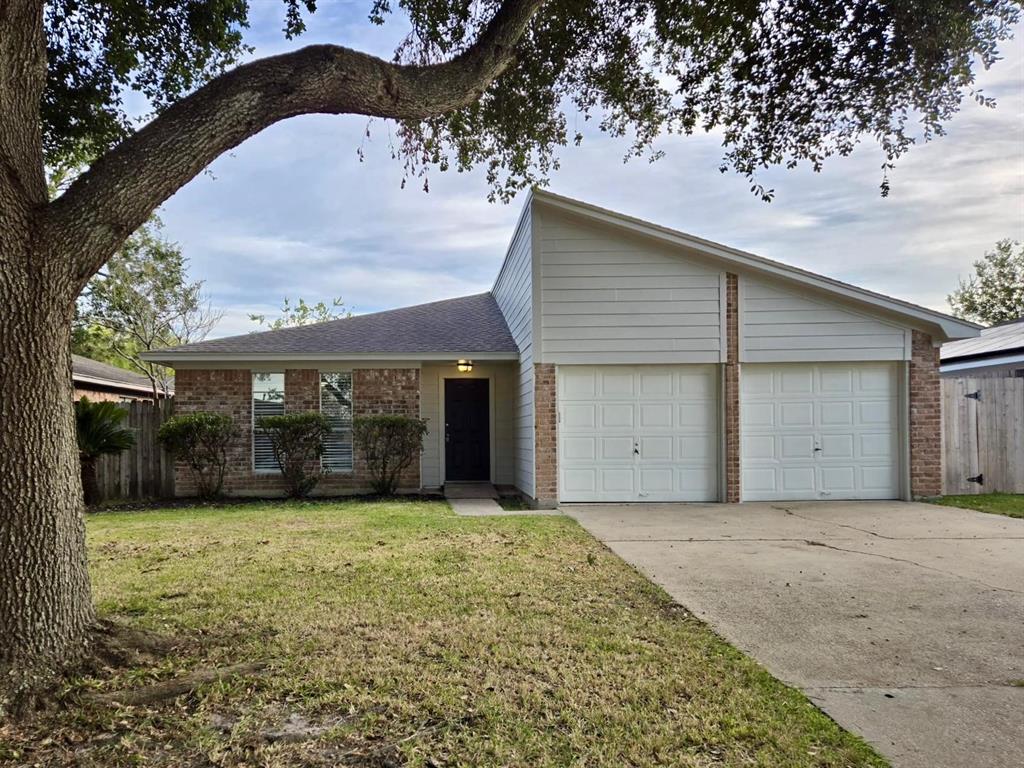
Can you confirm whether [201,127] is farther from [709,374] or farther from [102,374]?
[102,374]

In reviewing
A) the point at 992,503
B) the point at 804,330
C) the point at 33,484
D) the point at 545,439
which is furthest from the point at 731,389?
the point at 33,484

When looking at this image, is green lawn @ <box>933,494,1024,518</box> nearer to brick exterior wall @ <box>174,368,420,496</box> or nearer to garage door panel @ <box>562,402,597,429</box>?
garage door panel @ <box>562,402,597,429</box>

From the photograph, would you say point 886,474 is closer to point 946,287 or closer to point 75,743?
point 75,743

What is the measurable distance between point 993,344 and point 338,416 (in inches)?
588

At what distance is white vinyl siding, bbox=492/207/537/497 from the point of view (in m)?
10.2

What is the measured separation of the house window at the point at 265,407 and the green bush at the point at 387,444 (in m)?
1.45

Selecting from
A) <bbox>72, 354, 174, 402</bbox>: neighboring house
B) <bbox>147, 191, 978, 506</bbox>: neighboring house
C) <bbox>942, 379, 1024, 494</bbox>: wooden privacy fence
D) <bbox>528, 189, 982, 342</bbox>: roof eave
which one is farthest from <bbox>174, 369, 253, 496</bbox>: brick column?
<bbox>942, 379, 1024, 494</bbox>: wooden privacy fence

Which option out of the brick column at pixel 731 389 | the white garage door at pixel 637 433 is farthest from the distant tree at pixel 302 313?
the brick column at pixel 731 389

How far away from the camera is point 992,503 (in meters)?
9.96

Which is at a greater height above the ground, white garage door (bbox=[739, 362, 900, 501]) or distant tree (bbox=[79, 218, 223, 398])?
distant tree (bbox=[79, 218, 223, 398])

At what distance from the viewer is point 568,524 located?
830 cm

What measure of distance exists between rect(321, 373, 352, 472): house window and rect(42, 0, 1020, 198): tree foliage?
528 centimetres

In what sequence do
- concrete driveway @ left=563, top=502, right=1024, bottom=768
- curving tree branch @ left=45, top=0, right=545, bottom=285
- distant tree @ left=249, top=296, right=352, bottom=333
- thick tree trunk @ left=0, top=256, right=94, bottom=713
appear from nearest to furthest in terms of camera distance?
concrete driveway @ left=563, top=502, right=1024, bottom=768, thick tree trunk @ left=0, top=256, right=94, bottom=713, curving tree branch @ left=45, top=0, right=545, bottom=285, distant tree @ left=249, top=296, right=352, bottom=333

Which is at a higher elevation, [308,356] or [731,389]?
[308,356]
